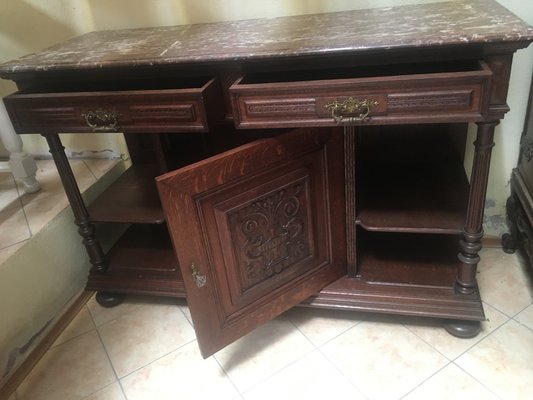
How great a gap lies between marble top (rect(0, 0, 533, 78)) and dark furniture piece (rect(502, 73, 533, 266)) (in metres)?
0.41

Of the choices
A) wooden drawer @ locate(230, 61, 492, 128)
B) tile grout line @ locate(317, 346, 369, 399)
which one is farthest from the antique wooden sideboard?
tile grout line @ locate(317, 346, 369, 399)

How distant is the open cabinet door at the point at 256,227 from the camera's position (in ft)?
3.25

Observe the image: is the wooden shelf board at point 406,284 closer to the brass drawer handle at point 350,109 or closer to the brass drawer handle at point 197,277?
the brass drawer handle at point 197,277

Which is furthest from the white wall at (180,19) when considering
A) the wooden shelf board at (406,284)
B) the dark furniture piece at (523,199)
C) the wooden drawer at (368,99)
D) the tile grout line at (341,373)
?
the tile grout line at (341,373)

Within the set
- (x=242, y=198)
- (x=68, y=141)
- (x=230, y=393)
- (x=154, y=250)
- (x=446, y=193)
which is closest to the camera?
(x=242, y=198)


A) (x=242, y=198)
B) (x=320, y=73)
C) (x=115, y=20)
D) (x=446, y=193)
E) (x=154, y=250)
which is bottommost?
(x=154, y=250)

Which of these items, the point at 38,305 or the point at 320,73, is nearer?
the point at 320,73

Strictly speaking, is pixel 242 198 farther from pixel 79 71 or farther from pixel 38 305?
pixel 38 305

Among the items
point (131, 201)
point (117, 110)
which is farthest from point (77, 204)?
point (117, 110)

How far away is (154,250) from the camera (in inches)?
60.8

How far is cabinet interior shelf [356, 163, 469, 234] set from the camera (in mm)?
1180

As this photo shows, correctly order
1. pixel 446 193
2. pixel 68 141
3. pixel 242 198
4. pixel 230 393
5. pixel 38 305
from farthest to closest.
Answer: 1. pixel 68 141
2. pixel 38 305
3. pixel 446 193
4. pixel 230 393
5. pixel 242 198

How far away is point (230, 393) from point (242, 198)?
1.70 ft

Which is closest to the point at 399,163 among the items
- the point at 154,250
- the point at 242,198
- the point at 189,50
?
the point at 242,198
